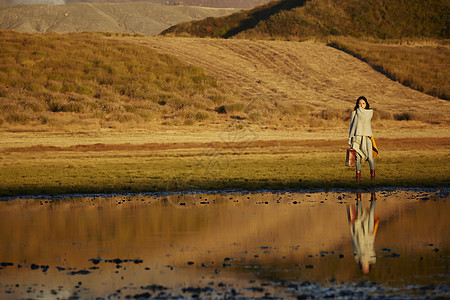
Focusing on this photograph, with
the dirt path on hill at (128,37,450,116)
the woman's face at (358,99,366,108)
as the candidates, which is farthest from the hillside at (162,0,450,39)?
the woman's face at (358,99,366,108)

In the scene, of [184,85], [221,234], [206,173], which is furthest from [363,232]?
[184,85]

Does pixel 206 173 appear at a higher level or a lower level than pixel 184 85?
lower

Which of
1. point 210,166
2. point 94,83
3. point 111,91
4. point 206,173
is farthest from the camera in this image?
point 94,83

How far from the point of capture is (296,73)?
53188mm

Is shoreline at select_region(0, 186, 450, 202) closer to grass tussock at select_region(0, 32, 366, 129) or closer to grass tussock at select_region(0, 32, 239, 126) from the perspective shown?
grass tussock at select_region(0, 32, 366, 129)

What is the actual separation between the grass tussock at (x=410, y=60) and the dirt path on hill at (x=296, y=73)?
1.03m

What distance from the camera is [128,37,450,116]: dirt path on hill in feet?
148

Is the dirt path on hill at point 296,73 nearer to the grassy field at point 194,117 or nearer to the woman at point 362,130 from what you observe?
the grassy field at point 194,117

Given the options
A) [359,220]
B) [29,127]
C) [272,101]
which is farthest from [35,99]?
[359,220]

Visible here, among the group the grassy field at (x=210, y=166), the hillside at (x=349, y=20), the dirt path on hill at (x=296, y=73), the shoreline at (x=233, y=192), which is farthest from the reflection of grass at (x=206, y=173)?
the hillside at (x=349, y=20)

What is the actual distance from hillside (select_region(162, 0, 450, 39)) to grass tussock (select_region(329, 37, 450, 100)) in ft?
87.2

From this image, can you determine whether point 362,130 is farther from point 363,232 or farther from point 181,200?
point 363,232

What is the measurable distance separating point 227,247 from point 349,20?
92.2 m

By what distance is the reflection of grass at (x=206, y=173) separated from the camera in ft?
55.8
